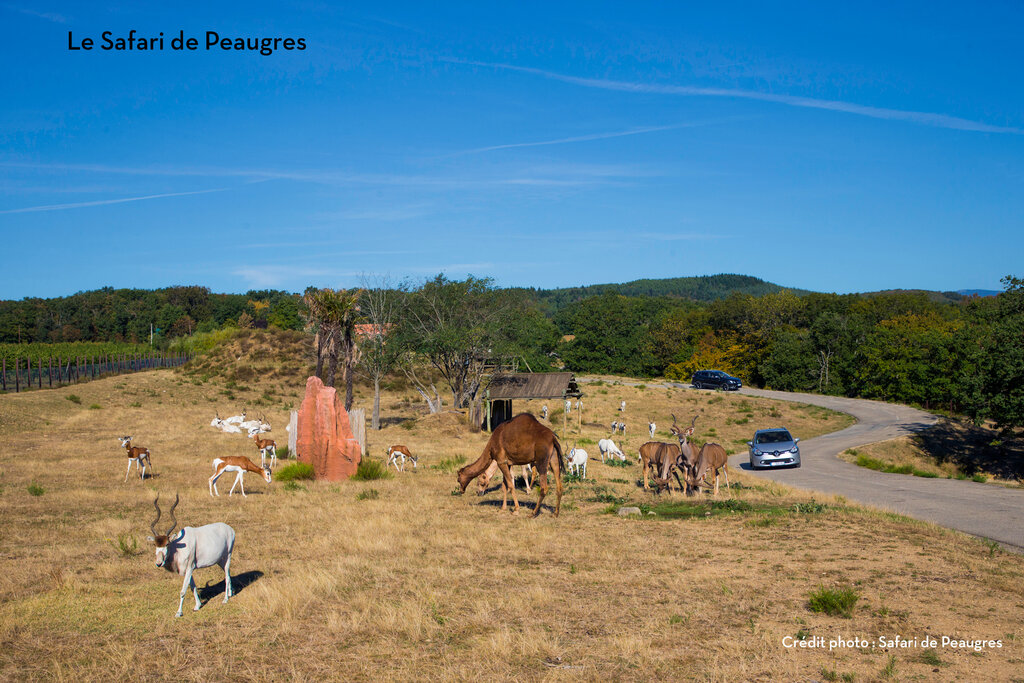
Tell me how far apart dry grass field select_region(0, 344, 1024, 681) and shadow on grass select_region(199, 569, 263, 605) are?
87mm

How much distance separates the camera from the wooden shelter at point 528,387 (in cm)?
4031

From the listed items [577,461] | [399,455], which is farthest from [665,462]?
A: [399,455]

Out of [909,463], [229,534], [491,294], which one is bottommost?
[909,463]

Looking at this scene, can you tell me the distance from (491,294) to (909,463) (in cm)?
2788

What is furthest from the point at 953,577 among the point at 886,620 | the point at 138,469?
the point at 138,469

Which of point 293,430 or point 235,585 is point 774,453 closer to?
point 293,430

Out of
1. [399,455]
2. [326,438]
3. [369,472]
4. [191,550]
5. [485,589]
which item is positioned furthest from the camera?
[399,455]

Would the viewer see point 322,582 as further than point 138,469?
No

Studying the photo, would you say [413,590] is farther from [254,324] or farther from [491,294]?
[254,324]

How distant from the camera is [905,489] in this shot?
25.7 meters

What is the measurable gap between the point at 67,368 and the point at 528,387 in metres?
41.6

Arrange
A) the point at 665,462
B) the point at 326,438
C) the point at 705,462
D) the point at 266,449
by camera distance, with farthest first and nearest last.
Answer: the point at 266,449, the point at 326,438, the point at 665,462, the point at 705,462

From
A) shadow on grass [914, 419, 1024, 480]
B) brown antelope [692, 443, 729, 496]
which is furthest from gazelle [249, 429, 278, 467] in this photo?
shadow on grass [914, 419, 1024, 480]

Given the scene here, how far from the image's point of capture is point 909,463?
1566 inches
